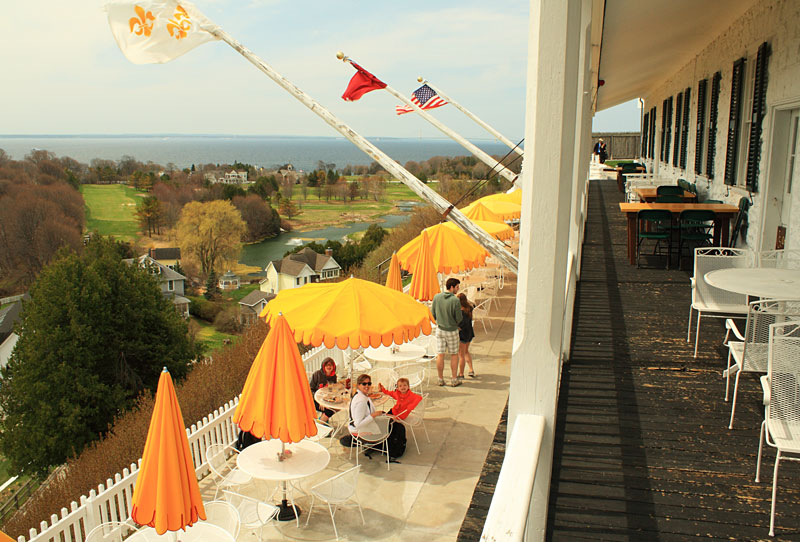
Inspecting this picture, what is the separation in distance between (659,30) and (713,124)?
2.19 m

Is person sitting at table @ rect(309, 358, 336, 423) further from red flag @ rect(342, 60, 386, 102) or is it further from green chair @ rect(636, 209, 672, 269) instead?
red flag @ rect(342, 60, 386, 102)

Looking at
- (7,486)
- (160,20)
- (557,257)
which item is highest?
(160,20)

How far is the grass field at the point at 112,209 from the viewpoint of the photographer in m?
112

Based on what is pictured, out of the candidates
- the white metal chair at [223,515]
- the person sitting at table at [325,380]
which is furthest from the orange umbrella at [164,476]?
the person sitting at table at [325,380]

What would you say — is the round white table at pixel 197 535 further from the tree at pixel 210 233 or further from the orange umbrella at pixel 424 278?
the tree at pixel 210 233

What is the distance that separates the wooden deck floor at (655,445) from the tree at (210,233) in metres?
86.7

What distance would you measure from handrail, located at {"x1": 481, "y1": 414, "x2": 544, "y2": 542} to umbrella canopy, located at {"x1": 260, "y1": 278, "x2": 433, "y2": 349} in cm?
574

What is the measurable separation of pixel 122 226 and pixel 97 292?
8680cm

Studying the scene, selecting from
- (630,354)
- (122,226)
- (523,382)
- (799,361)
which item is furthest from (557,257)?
(122,226)

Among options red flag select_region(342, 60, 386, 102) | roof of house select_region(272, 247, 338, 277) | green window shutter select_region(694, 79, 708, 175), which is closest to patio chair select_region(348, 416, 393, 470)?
red flag select_region(342, 60, 386, 102)

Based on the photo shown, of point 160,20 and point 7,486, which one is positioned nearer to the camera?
point 160,20

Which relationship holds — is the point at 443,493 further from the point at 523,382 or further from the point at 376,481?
the point at 523,382

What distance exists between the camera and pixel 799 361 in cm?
306

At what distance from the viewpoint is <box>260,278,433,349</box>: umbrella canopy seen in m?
8.35
